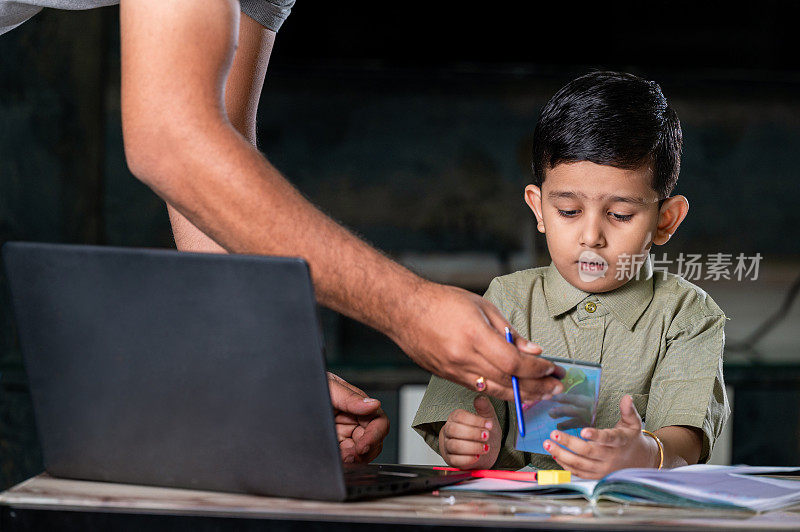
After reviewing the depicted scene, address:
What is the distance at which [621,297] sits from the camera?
3.73 ft

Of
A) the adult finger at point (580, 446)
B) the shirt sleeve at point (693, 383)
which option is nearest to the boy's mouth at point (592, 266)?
the shirt sleeve at point (693, 383)

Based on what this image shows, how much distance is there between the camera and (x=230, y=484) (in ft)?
2.05

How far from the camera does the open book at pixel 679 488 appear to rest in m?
0.64

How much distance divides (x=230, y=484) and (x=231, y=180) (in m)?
0.22

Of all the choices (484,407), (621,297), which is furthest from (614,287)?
(484,407)

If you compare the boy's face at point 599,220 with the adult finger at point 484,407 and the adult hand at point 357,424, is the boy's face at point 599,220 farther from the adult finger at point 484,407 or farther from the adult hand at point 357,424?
the adult hand at point 357,424

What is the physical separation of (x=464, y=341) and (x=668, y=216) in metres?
0.58

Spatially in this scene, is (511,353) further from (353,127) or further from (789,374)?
(353,127)

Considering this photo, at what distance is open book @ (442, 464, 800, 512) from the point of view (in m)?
0.64

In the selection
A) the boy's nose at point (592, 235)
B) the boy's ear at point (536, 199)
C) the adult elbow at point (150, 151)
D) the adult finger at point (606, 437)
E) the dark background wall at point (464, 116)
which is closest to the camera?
the adult elbow at point (150, 151)

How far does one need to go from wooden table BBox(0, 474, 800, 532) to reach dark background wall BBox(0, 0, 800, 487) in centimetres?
179

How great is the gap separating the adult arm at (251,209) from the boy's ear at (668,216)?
501 mm

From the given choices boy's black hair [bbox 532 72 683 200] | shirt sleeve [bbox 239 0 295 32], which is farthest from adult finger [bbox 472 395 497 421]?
shirt sleeve [bbox 239 0 295 32]

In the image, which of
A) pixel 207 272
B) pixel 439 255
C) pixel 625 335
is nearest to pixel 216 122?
pixel 207 272
